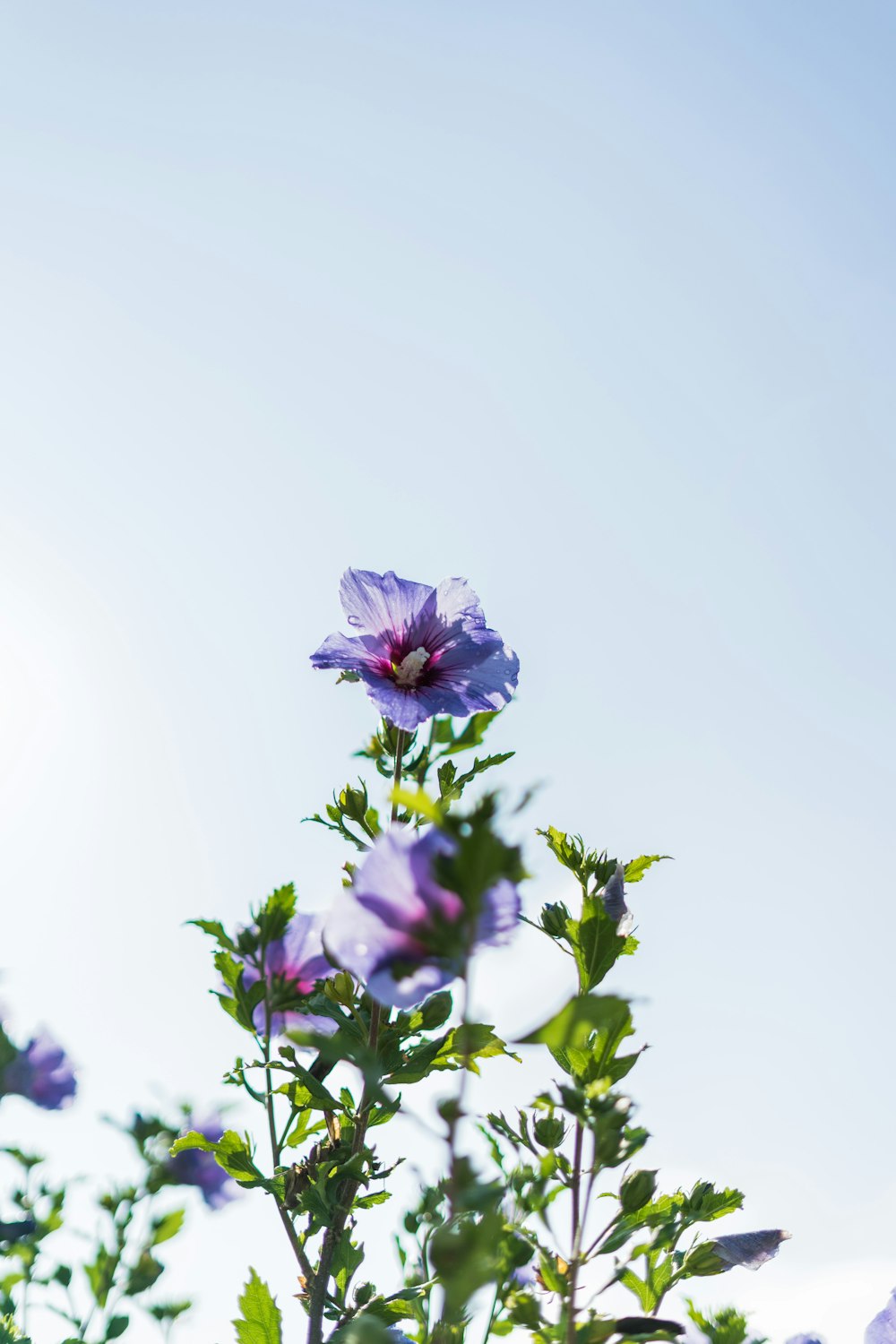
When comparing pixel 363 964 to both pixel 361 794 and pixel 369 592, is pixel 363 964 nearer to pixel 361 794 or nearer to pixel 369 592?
pixel 361 794

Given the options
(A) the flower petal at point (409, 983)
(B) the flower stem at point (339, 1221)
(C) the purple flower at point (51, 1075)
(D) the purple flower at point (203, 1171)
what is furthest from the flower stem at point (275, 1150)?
(D) the purple flower at point (203, 1171)

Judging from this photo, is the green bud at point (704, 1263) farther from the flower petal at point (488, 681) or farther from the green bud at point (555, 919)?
the flower petal at point (488, 681)

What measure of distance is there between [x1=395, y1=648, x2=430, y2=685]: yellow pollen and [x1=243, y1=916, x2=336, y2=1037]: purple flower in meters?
0.58

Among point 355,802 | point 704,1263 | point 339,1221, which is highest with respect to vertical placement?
point 355,802

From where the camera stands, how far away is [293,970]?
1722mm

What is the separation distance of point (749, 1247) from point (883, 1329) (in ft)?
1.63

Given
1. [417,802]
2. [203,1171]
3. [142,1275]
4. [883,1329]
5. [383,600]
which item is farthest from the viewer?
[203,1171]

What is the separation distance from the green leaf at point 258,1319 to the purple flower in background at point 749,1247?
76 cm

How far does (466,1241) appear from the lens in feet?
2.97

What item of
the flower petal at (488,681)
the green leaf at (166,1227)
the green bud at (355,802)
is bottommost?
the green leaf at (166,1227)

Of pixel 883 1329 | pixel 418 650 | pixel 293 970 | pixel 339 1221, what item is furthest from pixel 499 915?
pixel 883 1329

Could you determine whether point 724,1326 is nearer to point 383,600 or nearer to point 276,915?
point 276,915

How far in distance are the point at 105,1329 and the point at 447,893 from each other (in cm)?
254

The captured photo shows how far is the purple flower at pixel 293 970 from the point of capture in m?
1.63
